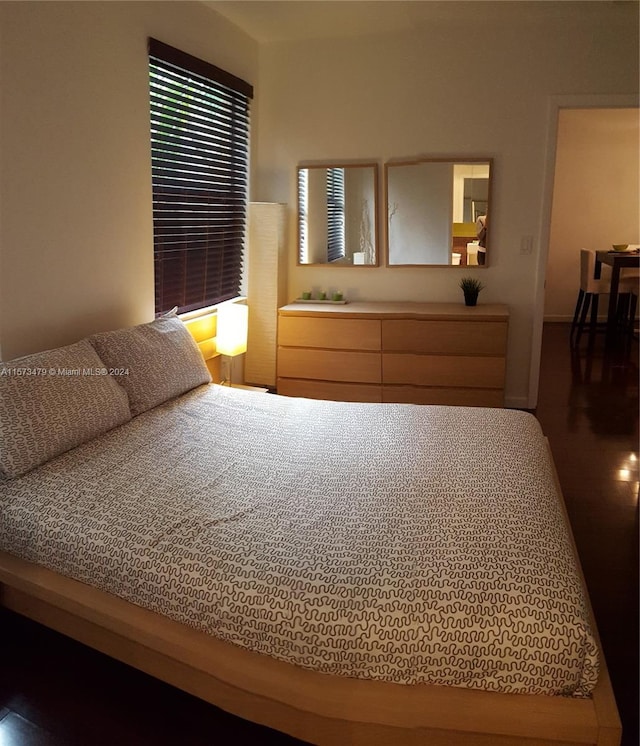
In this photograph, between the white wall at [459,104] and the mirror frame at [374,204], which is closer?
the white wall at [459,104]

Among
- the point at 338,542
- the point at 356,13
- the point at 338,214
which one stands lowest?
the point at 338,542

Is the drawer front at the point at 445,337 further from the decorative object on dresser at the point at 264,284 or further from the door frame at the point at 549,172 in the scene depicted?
the decorative object on dresser at the point at 264,284

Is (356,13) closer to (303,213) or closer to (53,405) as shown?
(303,213)

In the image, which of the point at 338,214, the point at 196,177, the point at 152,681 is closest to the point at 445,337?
the point at 338,214

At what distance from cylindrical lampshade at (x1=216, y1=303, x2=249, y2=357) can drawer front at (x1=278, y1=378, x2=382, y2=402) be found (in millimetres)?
584

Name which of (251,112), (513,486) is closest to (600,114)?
(251,112)

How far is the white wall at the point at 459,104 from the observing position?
153 inches

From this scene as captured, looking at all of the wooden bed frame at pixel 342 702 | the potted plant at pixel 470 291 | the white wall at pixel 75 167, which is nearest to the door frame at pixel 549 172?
the potted plant at pixel 470 291

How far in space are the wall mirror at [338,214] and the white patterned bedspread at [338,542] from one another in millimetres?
2196

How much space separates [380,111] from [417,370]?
1.71 metres

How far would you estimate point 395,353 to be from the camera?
13.2 feet

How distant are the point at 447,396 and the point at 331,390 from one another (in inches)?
28.8

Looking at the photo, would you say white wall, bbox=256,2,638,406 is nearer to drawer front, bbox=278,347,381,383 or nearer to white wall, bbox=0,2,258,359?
drawer front, bbox=278,347,381,383

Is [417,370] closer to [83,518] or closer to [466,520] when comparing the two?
[466,520]
